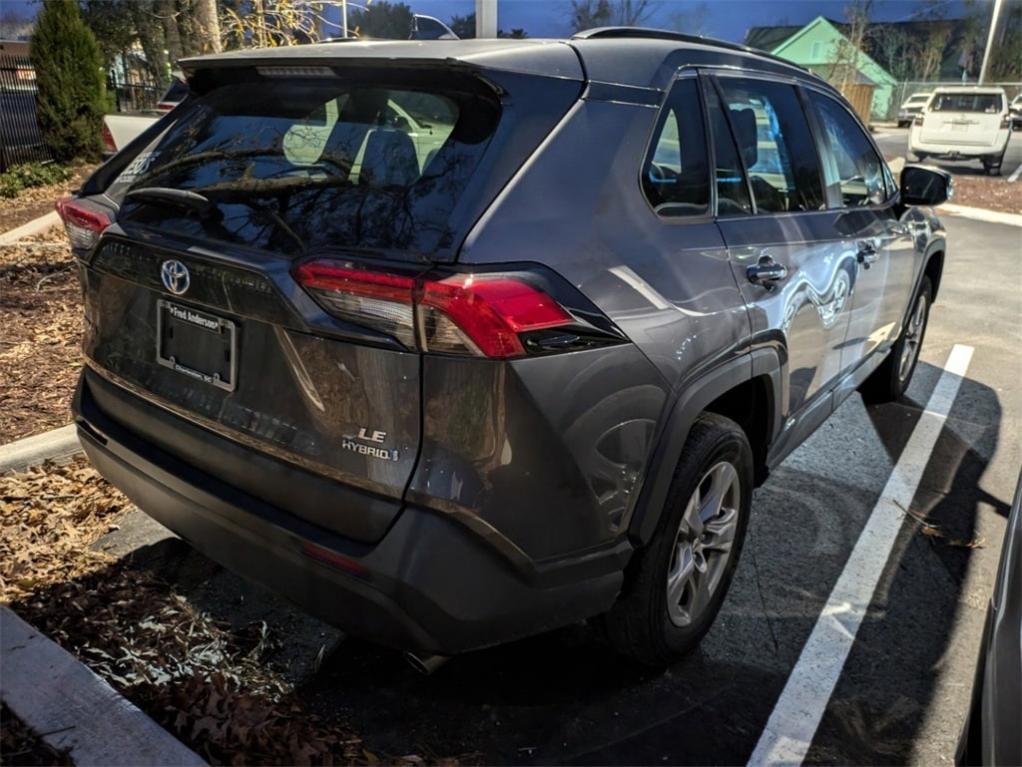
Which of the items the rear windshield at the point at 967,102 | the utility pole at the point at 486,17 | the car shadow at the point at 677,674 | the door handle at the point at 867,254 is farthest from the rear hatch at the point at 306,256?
the rear windshield at the point at 967,102

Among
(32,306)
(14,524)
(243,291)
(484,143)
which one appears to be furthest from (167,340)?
(32,306)

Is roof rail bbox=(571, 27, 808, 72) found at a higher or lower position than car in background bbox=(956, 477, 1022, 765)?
higher

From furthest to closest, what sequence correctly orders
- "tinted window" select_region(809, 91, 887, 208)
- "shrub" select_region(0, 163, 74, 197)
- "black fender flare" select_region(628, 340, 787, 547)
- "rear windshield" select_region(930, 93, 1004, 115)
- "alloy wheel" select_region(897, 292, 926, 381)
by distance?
"rear windshield" select_region(930, 93, 1004, 115)
"shrub" select_region(0, 163, 74, 197)
"alloy wheel" select_region(897, 292, 926, 381)
"tinted window" select_region(809, 91, 887, 208)
"black fender flare" select_region(628, 340, 787, 547)

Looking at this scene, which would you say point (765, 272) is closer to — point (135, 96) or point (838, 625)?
point (838, 625)

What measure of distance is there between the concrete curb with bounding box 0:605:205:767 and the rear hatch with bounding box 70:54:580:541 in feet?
2.30

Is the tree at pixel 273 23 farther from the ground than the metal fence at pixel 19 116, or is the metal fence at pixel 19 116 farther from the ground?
the tree at pixel 273 23

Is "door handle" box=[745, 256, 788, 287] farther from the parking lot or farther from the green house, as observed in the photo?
the green house

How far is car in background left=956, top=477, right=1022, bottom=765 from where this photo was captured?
1656 mm

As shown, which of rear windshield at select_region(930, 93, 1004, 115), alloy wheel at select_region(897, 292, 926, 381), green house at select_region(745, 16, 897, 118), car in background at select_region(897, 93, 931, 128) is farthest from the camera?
green house at select_region(745, 16, 897, 118)

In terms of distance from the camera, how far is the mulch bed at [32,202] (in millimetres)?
10141

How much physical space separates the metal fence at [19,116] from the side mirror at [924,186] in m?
13.1

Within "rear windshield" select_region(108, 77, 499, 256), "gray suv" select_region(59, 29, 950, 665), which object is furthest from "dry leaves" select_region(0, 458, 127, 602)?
"rear windshield" select_region(108, 77, 499, 256)

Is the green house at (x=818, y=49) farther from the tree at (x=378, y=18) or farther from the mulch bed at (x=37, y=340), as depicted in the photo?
the mulch bed at (x=37, y=340)

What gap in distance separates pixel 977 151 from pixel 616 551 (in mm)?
21333
